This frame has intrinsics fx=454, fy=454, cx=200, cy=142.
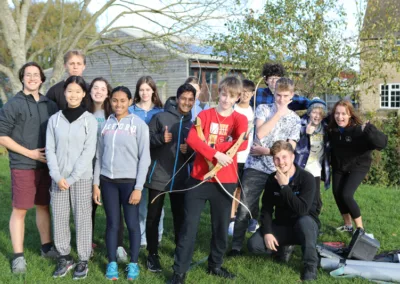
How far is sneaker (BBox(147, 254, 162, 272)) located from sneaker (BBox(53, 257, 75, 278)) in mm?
770

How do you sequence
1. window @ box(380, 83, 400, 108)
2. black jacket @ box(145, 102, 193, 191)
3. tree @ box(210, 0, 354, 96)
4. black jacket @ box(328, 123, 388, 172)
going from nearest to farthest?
black jacket @ box(145, 102, 193, 191) < black jacket @ box(328, 123, 388, 172) < tree @ box(210, 0, 354, 96) < window @ box(380, 83, 400, 108)

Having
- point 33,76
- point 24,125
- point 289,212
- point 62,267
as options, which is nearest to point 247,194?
point 289,212

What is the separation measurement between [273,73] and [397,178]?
8.60 metres

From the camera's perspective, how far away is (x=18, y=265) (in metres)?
4.43

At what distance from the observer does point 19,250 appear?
4.52 m

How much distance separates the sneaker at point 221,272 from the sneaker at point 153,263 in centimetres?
51

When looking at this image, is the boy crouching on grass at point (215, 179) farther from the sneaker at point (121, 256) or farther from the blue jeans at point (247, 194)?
the sneaker at point (121, 256)

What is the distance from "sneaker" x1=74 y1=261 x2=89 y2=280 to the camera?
4.27 metres

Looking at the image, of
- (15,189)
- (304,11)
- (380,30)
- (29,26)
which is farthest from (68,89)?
(29,26)

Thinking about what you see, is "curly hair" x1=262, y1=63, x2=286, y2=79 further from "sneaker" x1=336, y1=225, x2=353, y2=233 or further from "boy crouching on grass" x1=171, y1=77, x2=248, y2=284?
"sneaker" x1=336, y1=225, x2=353, y2=233

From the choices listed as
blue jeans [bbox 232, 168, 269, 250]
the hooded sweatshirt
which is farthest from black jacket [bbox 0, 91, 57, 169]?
blue jeans [bbox 232, 168, 269, 250]

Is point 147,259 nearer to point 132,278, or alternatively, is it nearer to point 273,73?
point 132,278

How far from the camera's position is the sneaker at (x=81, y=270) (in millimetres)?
4273

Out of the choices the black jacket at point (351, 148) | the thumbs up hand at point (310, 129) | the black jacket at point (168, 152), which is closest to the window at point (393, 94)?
the black jacket at point (351, 148)
